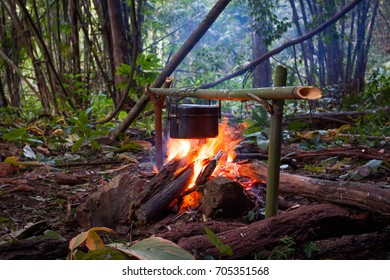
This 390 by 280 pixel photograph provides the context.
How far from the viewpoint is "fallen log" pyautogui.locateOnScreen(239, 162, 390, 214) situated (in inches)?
58.7

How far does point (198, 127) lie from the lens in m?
2.14

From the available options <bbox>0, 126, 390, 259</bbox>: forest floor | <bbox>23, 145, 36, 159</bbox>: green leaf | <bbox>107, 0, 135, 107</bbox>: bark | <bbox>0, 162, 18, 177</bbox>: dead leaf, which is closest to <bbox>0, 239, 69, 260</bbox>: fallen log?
<bbox>0, 126, 390, 259</bbox>: forest floor

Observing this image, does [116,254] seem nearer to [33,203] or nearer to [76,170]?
[33,203]

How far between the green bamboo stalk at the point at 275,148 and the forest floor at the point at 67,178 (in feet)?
0.91

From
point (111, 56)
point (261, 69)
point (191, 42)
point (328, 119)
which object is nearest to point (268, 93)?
point (191, 42)

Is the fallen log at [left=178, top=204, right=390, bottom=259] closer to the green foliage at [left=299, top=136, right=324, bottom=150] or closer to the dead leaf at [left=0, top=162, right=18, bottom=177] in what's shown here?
the dead leaf at [left=0, top=162, right=18, bottom=177]

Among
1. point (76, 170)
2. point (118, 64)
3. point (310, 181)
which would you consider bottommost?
point (76, 170)

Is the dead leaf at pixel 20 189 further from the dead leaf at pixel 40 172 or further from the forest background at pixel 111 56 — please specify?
the forest background at pixel 111 56

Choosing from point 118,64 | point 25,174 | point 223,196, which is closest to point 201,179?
point 223,196

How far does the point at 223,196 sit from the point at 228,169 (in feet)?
1.59

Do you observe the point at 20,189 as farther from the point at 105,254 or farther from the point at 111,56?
the point at 111,56

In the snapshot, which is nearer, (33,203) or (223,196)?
(223,196)

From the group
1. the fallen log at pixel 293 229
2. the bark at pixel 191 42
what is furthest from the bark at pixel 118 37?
the fallen log at pixel 293 229

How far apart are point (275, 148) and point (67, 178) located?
126 cm
